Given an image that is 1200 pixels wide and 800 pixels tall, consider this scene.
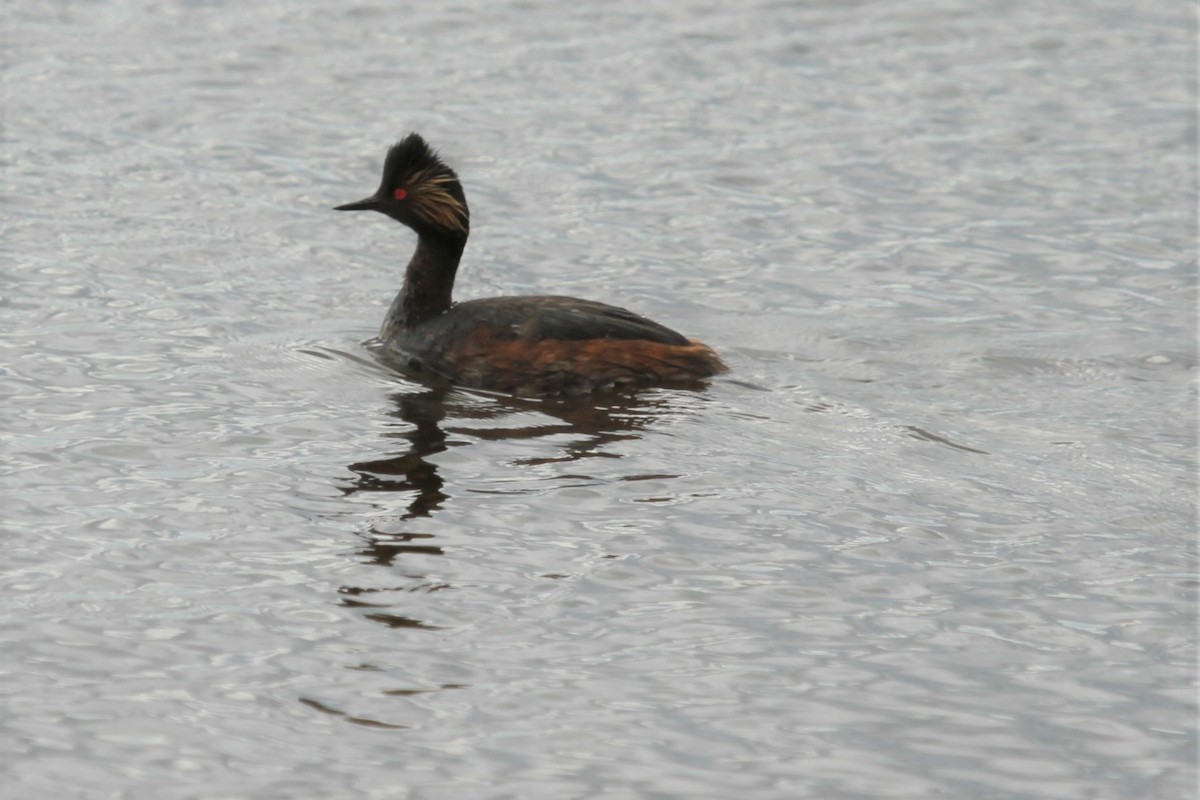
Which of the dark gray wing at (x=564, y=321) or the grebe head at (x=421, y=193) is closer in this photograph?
the dark gray wing at (x=564, y=321)

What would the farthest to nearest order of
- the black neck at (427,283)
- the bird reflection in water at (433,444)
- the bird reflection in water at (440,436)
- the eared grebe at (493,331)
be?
the black neck at (427,283)
the eared grebe at (493,331)
the bird reflection in water at (440,436)
the bird reflection in water at (433,444)

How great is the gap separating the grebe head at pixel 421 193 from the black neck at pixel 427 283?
0.07m

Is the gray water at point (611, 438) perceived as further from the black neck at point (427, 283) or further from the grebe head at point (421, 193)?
the grebe head at point (421, 193)

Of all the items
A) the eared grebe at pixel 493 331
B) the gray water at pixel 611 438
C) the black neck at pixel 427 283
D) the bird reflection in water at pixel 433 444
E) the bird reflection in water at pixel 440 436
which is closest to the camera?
the gray water at pixel 611 438

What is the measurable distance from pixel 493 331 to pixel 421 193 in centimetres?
125

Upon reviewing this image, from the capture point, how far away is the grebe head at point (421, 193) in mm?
11930

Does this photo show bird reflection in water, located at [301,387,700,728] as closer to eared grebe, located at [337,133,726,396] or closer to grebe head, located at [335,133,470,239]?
eared grebe, located at [337,133,726,396]

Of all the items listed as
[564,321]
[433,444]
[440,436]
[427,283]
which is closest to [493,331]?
[564,321]

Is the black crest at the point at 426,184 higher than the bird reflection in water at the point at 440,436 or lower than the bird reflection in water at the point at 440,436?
higher

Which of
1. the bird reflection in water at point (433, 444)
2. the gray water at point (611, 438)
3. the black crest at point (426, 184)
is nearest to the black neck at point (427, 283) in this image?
the black crest at point (426, 184)

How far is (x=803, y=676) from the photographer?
746cm

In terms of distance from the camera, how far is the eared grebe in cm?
1111

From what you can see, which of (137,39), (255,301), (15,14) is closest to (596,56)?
(137,39)

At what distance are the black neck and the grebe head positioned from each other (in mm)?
73
